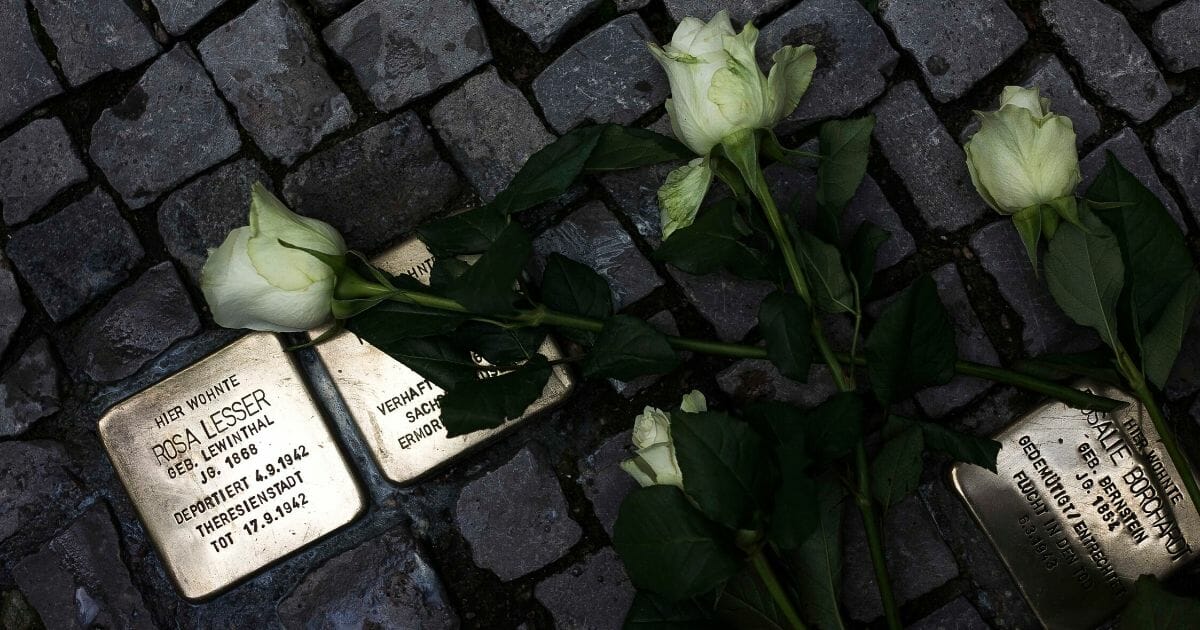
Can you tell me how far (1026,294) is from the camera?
4.17ft

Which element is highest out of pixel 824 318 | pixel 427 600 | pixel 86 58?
pixel 86 58

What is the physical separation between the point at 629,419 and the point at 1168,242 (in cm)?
74

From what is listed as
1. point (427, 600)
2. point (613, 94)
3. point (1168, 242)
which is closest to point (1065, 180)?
point (1168, 242)

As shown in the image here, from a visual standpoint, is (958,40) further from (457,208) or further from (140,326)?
(140,326)

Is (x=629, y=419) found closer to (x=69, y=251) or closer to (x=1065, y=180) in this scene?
(x=1065, y=180)

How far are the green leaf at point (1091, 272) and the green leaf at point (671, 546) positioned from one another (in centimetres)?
54

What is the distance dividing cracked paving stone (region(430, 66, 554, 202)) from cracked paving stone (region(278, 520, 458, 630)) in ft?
1.81

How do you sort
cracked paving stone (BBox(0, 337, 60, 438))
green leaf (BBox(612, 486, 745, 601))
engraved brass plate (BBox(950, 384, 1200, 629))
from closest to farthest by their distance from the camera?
Result: green leaf (BBox(612, 486, 745, 601)) → engraved brass plate (BBox(950, 384, 1200, 629)) → cracked paving stone (BBox(0, 337, 60, 438))

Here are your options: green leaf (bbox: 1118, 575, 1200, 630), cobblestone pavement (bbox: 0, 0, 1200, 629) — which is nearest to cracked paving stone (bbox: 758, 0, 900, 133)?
cobblestone pavement (bbox: 0, 0, 1200, 629)

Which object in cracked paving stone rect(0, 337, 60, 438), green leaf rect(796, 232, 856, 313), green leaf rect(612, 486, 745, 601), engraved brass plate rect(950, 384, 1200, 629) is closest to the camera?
green leaf rect(612, 486, 745, 601)

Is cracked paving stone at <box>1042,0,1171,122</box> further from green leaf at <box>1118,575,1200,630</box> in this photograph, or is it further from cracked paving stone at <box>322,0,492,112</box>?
cracked paving stone at <box>322,0,492,112</box>

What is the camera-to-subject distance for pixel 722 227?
1.04 m

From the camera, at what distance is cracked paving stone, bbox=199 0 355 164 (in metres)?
1.33

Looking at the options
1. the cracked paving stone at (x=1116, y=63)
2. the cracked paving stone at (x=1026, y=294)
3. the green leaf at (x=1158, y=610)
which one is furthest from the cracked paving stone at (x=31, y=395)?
the cracked paving stone at (x=1116, y=63)
